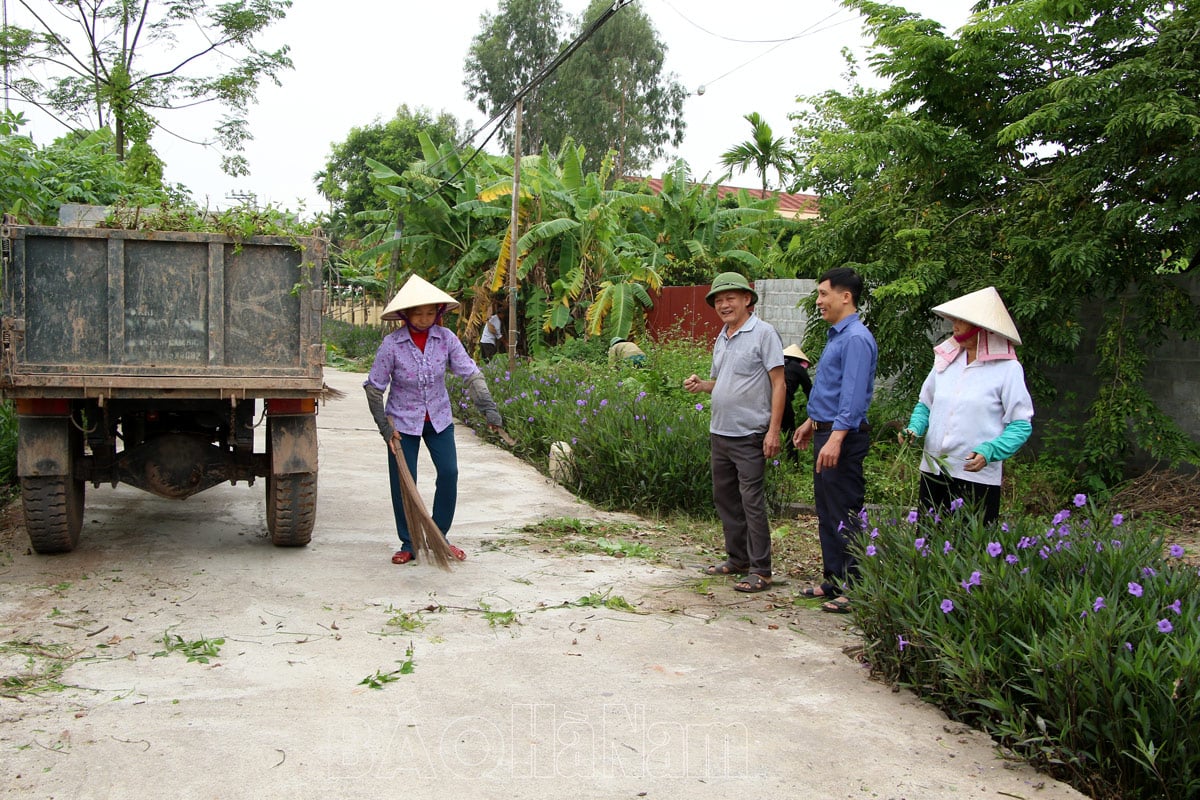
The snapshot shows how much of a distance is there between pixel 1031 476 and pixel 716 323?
31.8ft

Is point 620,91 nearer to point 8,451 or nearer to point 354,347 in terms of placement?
point 354,347

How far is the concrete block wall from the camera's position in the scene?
42.1 ft

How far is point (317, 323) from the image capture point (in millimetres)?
6160

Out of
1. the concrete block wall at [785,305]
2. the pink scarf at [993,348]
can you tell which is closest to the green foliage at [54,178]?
the pink scarf at [993,348]

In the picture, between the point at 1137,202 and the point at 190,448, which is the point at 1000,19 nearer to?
the point at 1137,202

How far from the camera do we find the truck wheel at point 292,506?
6.30 meters

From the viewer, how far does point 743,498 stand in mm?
5758

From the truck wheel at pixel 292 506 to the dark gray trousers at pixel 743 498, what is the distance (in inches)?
99.8

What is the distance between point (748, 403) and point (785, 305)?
7.61 m

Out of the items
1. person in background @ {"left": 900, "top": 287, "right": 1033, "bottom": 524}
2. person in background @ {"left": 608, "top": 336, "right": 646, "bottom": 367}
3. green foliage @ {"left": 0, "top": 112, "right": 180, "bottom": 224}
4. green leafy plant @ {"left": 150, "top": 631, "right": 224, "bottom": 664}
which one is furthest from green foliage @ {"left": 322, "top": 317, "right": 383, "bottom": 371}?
person in background @ {"left": 900, "top": 287, "right": 1033, "bottom": 524}

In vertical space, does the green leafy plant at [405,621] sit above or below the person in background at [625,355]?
below

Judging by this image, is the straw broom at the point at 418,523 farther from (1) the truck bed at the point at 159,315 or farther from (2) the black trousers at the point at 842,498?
(2) the black trousers at the point at 842,498

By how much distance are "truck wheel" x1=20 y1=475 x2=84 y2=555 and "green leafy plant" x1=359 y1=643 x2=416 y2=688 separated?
2760mm

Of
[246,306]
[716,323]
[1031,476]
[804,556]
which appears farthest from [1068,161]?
[716,323]
